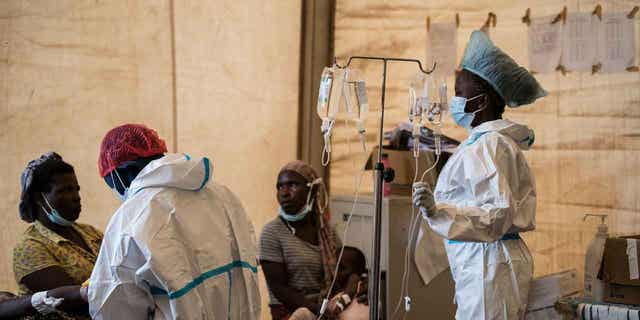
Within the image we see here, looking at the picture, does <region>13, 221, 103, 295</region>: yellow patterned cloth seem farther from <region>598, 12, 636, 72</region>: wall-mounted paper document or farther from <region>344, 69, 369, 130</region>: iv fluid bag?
<region>598, 12, 636, 72</region>: wall-mounted paper document

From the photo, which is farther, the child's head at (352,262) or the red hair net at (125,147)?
the child's head at (352,262)

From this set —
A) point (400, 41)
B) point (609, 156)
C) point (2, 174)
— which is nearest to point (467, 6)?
point (400, 41)

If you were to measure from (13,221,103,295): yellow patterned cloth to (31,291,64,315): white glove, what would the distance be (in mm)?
183

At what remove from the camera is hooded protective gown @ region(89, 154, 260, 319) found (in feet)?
6.71

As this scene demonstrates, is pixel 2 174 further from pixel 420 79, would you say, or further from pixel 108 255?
pixel 420 79

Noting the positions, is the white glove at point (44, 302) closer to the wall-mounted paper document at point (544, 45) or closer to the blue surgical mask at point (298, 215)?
the blue surgical mask at point (298, 215)

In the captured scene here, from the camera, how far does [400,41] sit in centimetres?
464

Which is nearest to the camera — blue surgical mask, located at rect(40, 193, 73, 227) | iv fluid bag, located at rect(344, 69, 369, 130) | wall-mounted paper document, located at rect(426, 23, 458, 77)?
blue surgical mask, located at rect(40, 193, 73, 227)

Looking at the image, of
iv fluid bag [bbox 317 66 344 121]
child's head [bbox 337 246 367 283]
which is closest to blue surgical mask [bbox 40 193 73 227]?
iv fluid bag [bbox 317 66 344 121]

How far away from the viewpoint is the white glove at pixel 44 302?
234cm

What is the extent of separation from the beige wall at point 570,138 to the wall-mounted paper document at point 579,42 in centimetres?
5

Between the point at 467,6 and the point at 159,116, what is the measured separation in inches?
80.0

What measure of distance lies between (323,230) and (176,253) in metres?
1.66

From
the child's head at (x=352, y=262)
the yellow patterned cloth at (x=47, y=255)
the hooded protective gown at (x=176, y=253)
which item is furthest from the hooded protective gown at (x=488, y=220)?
the yellow patterned cloth at (x=47, y=255)
